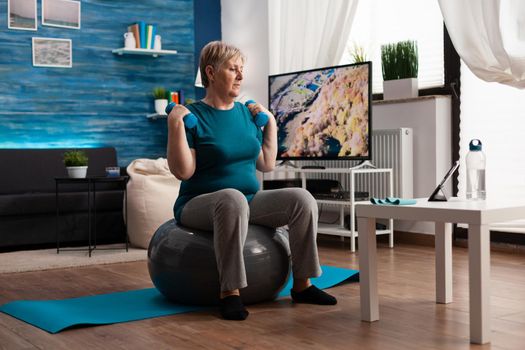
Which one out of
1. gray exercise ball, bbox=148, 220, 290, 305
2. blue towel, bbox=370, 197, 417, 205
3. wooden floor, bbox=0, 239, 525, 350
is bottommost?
wooden floor, bbox=0, 239, 525, 350

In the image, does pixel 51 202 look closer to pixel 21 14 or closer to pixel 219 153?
pixel 21 14

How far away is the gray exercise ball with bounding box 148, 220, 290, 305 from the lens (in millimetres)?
2803

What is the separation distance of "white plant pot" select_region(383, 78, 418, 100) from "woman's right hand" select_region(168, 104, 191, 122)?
2418 millimetres

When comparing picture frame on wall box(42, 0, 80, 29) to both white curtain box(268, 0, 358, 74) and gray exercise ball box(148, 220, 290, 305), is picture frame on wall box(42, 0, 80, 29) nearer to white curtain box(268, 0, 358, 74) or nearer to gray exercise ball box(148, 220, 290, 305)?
white curtain box(268, 0, 358, 74)

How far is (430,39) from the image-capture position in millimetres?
4953

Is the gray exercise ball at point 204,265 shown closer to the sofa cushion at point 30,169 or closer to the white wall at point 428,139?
the white wall at point 428,139

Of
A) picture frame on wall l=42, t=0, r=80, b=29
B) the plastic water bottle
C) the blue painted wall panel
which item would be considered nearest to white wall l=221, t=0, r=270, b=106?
the blue painted wall panel

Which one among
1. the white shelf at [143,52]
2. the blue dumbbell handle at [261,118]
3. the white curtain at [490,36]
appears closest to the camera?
the blue dumbbell handle at [261,118]

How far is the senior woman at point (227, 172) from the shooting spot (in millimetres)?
2816

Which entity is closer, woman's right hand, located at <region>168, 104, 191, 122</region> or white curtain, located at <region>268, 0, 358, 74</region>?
woman's right hand, located at <region>168, 104, 191, 122</region>

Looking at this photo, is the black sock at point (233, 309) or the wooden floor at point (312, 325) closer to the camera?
the wooden floor at point (312, 325)

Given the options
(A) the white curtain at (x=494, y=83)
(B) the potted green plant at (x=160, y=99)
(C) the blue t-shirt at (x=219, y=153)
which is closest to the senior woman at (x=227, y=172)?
(C) the blue t-shirt at (x=219, y=153)

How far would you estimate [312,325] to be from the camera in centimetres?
257

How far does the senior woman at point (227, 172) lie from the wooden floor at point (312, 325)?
0.17 metres
